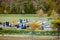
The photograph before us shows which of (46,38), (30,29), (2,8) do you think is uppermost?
(2,8)

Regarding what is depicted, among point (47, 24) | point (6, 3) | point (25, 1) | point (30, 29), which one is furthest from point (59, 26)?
point (6, 3)

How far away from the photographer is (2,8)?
1.75 metres

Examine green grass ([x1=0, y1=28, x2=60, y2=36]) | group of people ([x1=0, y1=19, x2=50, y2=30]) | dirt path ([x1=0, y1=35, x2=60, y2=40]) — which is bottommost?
dirt path ([x1=0, y1=35, x2=60, y2=40])

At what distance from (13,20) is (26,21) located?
0.51 feet

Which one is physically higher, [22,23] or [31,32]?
[22,23]

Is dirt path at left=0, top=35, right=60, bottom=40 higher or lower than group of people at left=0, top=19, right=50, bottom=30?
lower

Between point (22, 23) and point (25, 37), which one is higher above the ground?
point (22, 23)

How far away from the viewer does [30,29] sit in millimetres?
1720

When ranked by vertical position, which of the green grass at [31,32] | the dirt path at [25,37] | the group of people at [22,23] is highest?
the group of people at [22,23]

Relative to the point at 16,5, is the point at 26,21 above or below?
below

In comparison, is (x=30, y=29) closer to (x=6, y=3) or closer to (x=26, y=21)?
(x=26, y=21)

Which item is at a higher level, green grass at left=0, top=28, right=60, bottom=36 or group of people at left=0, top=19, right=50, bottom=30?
group of people at left=0, top=19, right=50, bottom=30

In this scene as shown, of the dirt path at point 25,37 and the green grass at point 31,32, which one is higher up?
the green grass at point 31,32

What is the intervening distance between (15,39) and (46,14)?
46 cm
